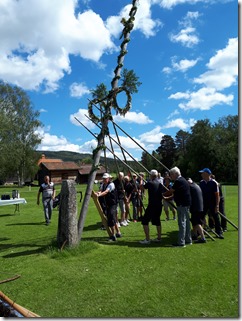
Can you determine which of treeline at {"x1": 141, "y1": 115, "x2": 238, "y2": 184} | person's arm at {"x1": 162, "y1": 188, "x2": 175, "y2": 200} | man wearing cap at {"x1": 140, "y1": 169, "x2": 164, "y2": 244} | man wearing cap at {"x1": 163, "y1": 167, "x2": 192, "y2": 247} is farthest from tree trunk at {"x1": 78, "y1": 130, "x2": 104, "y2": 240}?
treeline at {"x1": 141, "y1": 115, "x2": 238, "y2": 184}

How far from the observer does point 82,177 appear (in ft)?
250

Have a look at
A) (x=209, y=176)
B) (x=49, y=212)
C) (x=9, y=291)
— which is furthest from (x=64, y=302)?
(x=49, y=212)

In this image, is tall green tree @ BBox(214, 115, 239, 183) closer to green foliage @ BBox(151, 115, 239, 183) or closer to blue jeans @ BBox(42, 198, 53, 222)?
green foliage @ BBox(151, 115, 239, 183)

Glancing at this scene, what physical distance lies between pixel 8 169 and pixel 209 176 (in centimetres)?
4283

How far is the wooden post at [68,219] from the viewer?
7941mm

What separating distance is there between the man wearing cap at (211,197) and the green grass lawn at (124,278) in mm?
575

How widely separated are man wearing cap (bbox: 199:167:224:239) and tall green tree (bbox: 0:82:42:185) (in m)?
37.2

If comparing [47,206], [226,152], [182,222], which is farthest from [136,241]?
[226,152]

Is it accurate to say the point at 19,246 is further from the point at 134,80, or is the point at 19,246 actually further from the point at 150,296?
the point at 134,80

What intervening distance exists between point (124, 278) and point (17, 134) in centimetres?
4580

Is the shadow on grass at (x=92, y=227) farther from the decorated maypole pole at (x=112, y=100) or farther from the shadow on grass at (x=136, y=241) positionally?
the decorated maypole pole at (x=112, y=100)

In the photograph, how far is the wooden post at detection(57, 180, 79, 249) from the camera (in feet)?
26.1

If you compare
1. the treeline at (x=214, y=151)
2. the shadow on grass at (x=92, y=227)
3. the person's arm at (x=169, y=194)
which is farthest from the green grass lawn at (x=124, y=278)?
the treeline at (x=214, y=151)

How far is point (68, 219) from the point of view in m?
7.98
